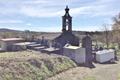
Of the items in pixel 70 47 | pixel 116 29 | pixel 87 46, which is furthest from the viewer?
pixel 116 29

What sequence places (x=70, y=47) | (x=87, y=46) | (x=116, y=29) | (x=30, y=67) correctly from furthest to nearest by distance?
(x=116, y=29) → (x=87, y=46) → (x=70, y=47) → (x=30, y=67)

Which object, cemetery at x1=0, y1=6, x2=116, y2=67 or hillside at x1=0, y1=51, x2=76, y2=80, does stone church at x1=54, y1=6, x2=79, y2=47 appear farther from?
hillside at x1=0, y1=51, x2=76, y2=80

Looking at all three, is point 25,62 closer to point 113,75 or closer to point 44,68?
point 44,68

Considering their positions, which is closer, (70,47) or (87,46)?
(70,47)

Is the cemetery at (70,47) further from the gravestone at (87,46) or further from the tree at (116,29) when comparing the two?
the tree at (116,29)

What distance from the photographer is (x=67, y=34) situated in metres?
48.7

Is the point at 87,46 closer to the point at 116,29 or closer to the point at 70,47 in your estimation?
the point at 70,47

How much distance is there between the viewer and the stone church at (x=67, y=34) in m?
48.5

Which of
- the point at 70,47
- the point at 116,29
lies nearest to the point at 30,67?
the point at 70,47

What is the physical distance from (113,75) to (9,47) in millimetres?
23143

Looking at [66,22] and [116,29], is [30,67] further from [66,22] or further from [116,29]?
[116,29]

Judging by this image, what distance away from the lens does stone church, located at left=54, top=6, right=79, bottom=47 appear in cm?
4851

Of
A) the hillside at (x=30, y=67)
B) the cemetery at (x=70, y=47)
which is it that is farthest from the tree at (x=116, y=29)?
the hillside at (x=30, y=67)

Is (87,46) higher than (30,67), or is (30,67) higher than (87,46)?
(87,46)
